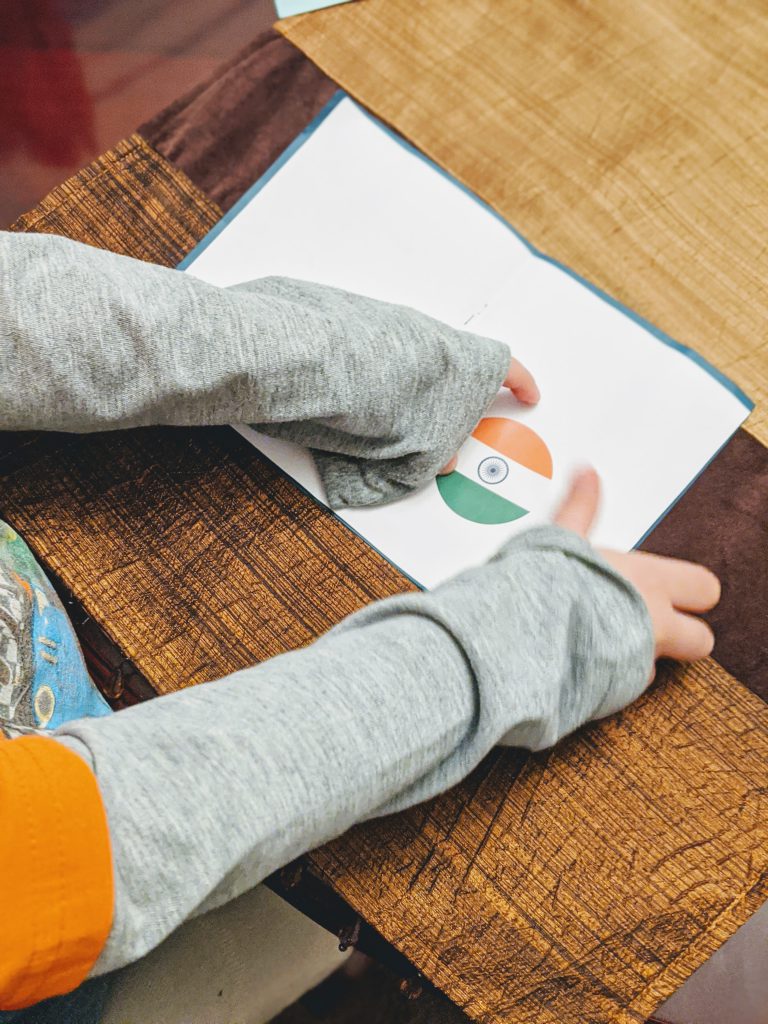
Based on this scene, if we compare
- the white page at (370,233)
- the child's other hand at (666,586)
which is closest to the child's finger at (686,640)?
the child's other hand at (666,586)

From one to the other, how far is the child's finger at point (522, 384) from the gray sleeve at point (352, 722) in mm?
111

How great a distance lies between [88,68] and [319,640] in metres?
0.67

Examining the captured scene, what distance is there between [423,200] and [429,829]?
1.41ft

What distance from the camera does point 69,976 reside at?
356 mm

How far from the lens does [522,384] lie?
1.80 ft

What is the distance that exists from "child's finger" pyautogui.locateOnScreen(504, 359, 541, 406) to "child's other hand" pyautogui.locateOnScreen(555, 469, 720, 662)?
0.22 ft

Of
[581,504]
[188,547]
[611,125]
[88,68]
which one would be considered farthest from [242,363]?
[88,68]

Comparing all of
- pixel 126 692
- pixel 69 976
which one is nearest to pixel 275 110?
pixel 126 692

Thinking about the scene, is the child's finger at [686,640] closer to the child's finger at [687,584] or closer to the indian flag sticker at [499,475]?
the child's finger at [687,584]

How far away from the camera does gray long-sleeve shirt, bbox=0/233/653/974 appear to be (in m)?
0.38

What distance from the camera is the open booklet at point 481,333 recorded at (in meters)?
0.54

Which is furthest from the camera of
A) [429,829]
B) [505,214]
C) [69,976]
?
[505,214]

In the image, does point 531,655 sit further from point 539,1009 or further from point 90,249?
point 90,249

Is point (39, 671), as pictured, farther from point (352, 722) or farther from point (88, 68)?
point (88, 68)
